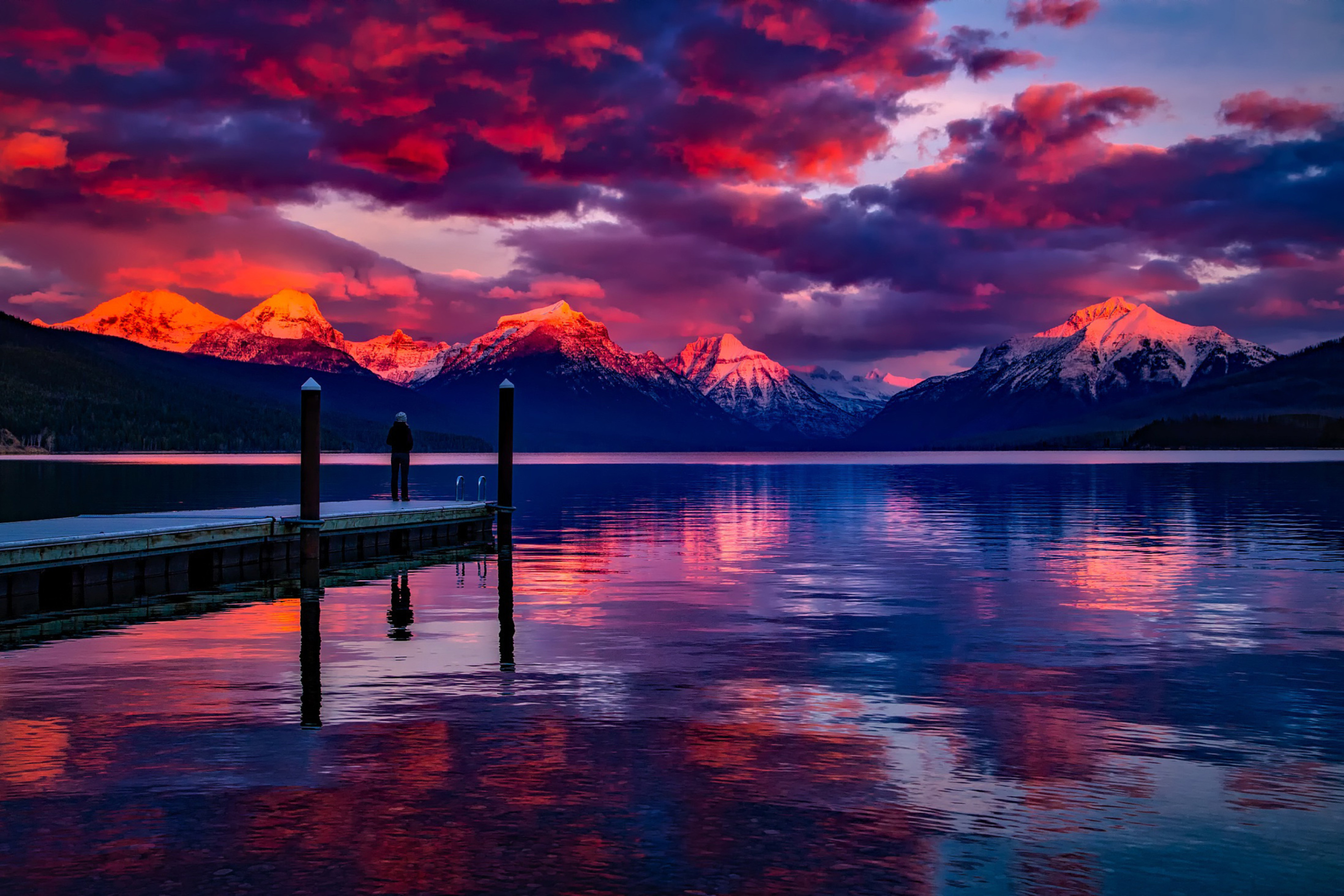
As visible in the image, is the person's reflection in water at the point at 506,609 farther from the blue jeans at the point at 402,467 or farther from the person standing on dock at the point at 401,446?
the blue jeans at the point at 402,467

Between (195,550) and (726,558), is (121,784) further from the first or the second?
(726,558)

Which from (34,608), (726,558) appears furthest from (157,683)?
(726,558)

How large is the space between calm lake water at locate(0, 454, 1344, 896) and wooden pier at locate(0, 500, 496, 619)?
103 inches

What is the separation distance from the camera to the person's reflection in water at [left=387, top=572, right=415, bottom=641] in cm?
2877

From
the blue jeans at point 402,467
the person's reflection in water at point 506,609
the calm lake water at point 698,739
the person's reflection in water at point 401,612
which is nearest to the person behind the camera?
the calm lake water at point 698,739

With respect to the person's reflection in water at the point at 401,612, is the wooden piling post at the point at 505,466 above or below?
above

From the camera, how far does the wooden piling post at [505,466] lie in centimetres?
5331

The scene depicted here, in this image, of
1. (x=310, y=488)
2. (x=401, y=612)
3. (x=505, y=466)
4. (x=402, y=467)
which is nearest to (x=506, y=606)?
(x=401, y=612)

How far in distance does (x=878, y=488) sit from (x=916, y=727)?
352 feet

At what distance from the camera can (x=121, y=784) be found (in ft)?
50.2

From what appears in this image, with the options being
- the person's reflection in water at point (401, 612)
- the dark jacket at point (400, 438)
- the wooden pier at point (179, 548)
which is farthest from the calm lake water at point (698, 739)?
the dark jacket at point (400, 438)

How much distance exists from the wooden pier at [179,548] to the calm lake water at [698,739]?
8.55 ft

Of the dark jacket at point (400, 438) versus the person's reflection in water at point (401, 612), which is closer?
the person's reflection in water at point (401, 612)

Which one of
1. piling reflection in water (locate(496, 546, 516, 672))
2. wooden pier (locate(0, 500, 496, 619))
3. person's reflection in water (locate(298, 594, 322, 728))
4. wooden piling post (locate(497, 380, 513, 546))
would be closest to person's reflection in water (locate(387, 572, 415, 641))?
person's reflection in water (locate(298, 594, 322, 728))
